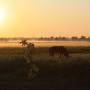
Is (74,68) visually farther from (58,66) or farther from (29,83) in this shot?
(29,83)

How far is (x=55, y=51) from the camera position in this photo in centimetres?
3189

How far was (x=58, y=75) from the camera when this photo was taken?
70.7 feet

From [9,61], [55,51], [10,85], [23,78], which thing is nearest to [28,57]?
[23,78]

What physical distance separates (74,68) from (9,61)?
473cm

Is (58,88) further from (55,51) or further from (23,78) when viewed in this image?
(55,51)

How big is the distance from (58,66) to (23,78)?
3552 millimetres

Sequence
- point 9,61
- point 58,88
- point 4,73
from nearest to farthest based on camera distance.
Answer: point 58,88
point 4,73
point 9,61

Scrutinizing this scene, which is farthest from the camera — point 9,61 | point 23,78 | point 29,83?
point 9,61

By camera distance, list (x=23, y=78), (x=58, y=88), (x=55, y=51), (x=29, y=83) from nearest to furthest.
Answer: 1. (x=58, y=88)
2. (x=29, y=83)
3. (x=23, y=78)
4. (x=55, y=51)

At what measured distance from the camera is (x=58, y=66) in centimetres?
2369

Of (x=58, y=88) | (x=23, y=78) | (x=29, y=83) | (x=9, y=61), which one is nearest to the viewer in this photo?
(x=58, y=88)

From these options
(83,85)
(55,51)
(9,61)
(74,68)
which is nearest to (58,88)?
(83,85)

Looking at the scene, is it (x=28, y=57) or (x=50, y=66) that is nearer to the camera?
(x=28, y=57)

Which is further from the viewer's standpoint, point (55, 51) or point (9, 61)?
point (55, 51)
